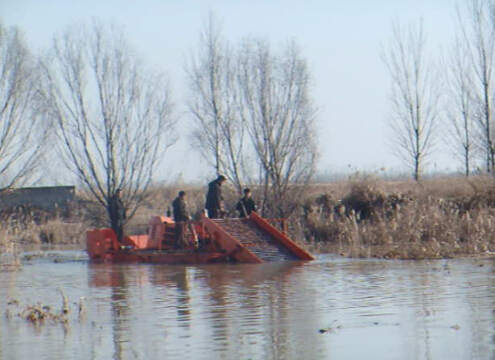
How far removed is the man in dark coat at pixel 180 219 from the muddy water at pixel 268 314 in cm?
401

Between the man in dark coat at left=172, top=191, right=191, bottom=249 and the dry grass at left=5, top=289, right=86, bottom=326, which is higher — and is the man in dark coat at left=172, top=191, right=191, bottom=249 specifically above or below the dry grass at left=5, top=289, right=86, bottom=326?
above

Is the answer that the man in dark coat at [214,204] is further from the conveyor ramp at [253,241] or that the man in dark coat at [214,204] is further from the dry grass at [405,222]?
the dry grass at [405,222]

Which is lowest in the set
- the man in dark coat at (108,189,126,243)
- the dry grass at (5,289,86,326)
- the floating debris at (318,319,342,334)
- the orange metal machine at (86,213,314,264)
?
the floating debris at (318,319,342,334)

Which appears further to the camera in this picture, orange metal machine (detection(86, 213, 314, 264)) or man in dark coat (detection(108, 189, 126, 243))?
man in dark coat (detection(108, 189, 126, 243))

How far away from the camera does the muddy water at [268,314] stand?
9508mm

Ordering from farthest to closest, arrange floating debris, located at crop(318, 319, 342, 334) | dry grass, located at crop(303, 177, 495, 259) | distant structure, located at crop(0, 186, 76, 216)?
distant structure, located at crop(0, 186, 76, 216), dry grass, located at crop(303, 177, 495, 259), floating debris, located at crop(318, 319, 342, 334)

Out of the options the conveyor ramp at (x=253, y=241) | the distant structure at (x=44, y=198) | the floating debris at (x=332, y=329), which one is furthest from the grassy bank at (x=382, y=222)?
the floating debris at (x=332, y=329)

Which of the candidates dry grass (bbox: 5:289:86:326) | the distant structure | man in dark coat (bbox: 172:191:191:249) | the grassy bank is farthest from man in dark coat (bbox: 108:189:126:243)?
the distant structure

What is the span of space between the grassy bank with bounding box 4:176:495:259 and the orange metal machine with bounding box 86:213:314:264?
2246 millimetres

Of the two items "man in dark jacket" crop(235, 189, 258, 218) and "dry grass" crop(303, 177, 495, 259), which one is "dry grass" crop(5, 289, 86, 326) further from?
"man in dark jacket" crop(235, 189, 258, 218)

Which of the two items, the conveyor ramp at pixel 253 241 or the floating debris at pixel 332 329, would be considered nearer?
the floating debris at pixel 332 329

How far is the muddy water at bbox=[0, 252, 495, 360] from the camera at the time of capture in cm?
951

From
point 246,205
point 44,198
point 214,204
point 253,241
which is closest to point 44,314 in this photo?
point 253,241

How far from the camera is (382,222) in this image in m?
28.0
